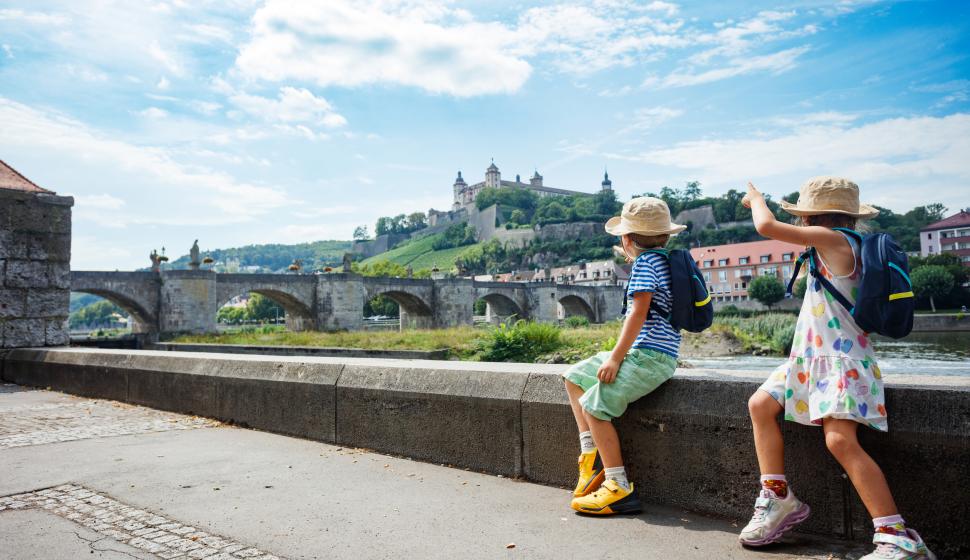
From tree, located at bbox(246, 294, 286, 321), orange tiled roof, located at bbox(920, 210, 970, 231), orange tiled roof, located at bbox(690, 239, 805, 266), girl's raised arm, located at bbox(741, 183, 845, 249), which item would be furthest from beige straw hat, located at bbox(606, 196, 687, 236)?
tree, located at bbox(246, 294, 286, 321)

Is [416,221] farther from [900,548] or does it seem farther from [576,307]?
[900,548]

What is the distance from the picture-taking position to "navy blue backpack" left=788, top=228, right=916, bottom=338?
2.35 meters

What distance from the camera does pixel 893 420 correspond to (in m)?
2.53

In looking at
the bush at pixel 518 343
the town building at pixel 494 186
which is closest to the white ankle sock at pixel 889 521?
the bush at pixel 518 343

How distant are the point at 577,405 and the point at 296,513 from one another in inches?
53.0

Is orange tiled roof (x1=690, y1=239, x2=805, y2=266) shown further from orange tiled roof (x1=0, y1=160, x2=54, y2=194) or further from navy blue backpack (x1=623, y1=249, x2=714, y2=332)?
navy blue backpack (x1=623, y1=249, x2=714, y2=332)

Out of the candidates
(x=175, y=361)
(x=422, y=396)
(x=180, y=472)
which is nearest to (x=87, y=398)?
(x=175, y=361)

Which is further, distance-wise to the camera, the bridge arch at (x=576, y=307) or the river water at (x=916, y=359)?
the bridge arch at (x=576, y=307)

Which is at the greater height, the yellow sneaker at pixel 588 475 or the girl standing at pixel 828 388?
the girl standing at pixel 828 388

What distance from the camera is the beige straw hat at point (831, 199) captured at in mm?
2617

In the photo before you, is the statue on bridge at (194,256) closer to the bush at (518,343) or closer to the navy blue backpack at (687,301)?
the bush at (518,343)

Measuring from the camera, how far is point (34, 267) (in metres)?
9.09

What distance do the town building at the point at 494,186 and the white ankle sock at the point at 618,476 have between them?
14427 cm

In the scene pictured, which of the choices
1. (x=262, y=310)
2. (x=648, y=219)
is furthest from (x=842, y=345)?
(x=262, y=310)
